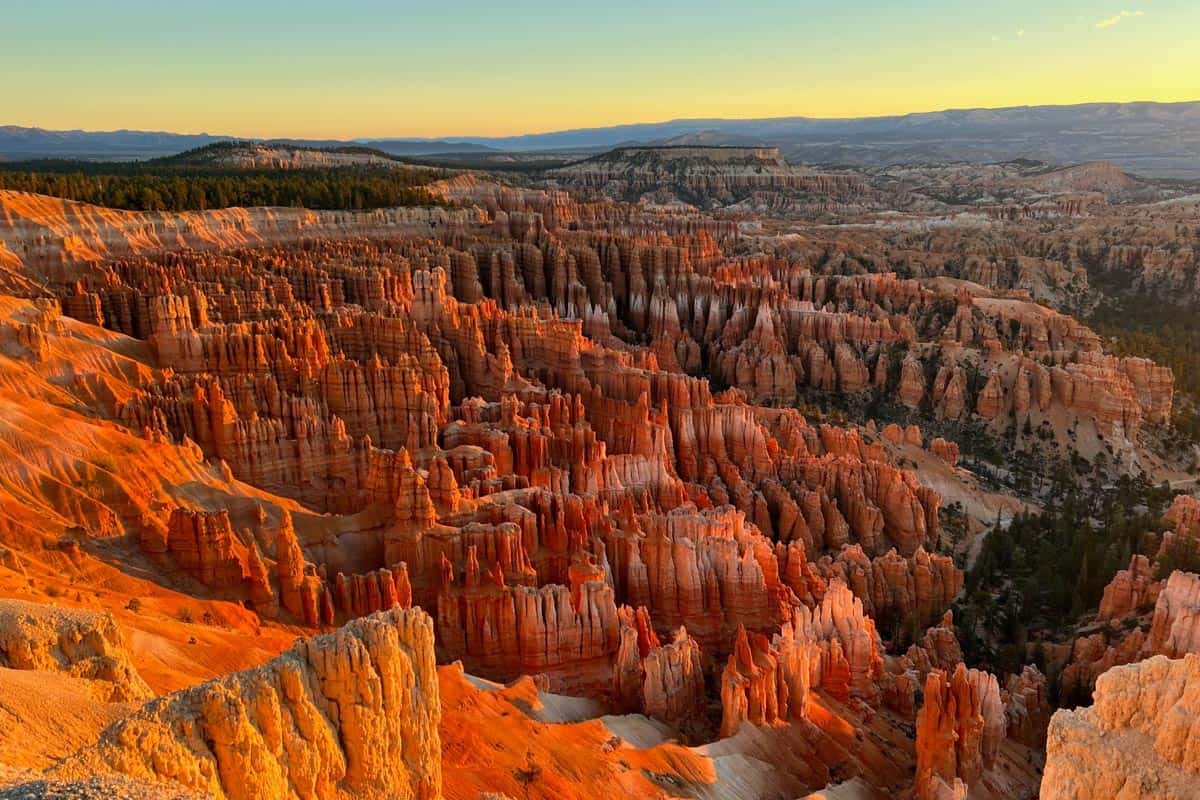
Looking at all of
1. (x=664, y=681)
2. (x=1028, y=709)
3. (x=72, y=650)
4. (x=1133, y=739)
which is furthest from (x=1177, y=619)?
(x=72, y=650)

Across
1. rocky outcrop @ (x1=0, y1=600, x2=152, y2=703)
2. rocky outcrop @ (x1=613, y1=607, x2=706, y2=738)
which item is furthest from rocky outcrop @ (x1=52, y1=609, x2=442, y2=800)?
rocky outcrop @ (x1=613, y1=607, x2=706, y2=738)

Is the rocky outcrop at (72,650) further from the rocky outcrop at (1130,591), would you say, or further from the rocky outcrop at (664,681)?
the rocky outcrop at (1130,591)

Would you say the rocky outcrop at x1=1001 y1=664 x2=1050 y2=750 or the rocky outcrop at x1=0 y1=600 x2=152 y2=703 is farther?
the rocky outcrop at x1=1001 y1=664 x2=1050 y2=750

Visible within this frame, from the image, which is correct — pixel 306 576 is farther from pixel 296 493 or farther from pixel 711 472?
pixel 711 472

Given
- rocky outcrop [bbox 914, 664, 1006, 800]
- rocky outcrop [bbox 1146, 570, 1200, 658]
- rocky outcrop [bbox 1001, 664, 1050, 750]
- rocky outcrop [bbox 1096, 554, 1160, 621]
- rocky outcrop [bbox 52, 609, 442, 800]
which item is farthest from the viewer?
rocky outcrop [bbox 1096, 554, 1160, 621]

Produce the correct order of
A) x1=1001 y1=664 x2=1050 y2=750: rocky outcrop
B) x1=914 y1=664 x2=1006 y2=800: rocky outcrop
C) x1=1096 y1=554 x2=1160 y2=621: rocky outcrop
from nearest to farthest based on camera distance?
x1=914 y1=664 x2=1006 y2=800: rocky outcrop < x1=1001 y1=664 x2=1050 y2=750: rocky outcrop < x1=1096 y1=554 x2=1160 y2=621: rocky outcrop

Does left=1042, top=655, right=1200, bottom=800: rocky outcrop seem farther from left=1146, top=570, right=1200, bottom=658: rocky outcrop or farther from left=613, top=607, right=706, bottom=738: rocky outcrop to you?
left=1146, top=570, right=1200, bottom=658: rocky outcrop

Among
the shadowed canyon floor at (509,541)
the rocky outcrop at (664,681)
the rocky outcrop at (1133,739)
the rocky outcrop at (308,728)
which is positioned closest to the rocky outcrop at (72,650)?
the shadowed canyon floor at (509,541)
